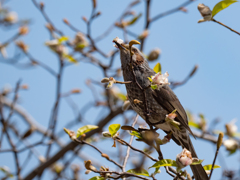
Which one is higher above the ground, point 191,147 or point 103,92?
point 103,92

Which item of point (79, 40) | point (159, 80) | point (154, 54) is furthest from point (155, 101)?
point (79, 40)

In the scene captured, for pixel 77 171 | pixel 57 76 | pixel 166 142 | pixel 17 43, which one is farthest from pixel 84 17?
pixel 166 142

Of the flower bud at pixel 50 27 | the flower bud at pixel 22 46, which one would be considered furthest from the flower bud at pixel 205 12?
the flower bud at pixel 22 46

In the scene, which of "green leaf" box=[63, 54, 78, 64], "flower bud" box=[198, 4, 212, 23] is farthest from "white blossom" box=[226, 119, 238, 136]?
"green leaf" box=[63, 54, 78, 64]

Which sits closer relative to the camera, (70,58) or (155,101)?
(155,101)

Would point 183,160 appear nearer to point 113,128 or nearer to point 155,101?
point 113,128

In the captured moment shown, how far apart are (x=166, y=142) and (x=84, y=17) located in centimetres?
258

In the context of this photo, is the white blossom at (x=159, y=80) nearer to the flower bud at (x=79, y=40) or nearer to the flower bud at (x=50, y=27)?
the flower bud at (x=79, y=40)

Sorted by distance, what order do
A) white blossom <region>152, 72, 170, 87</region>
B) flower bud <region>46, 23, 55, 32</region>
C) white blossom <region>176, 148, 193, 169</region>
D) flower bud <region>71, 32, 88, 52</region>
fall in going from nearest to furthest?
1. white blossom <region>176, 148, 193, 169</region>
2. white blossom <region>152, 72, 170, 87</region>
3. flower bud <region>46, 23, 55, 32</region>
4. flower bud <region>71, 32, 88, 52</region>

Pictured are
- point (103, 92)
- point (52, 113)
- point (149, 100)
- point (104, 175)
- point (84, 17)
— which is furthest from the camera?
point (103, 92)

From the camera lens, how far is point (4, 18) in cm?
589

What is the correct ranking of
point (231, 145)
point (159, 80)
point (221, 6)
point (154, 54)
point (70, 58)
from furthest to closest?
point (70, 58)
point (154, 54)
point (231, 145)
point (221, 6)
point (159, 80)

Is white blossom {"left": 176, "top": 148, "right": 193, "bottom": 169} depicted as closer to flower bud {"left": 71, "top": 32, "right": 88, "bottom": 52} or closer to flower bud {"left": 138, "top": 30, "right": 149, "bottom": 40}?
flower bud {"left": 138, "top": 30, "right": 149, "bottom": 40}

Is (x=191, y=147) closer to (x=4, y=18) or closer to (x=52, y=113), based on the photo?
(x=52, y=113)
